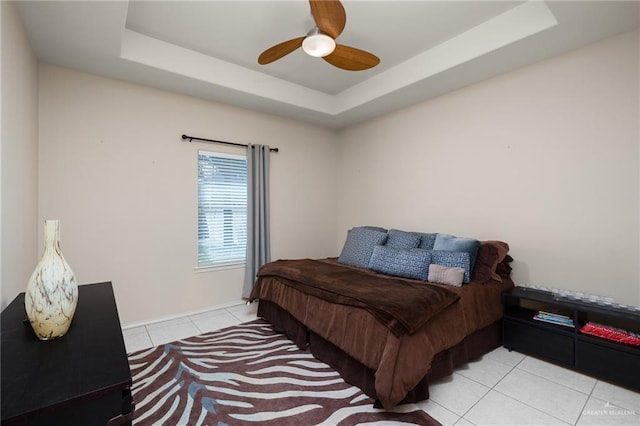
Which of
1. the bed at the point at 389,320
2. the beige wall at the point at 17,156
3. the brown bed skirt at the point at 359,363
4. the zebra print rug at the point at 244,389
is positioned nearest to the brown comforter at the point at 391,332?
the bed at the point at 389,320

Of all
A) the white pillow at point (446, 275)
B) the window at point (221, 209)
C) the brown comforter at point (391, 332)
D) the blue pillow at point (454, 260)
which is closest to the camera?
the brown comforter at point (391, 332)

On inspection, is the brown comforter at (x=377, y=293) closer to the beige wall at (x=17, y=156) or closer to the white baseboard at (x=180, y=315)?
the white baseboard at (x=180, y=315)

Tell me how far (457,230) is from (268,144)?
2638 millimetres

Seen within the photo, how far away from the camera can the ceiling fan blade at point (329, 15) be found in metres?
1.84

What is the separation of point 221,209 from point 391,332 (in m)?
2.64

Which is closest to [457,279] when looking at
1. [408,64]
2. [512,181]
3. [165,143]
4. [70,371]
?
[512,181]

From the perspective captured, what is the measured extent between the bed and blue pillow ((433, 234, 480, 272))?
0.22 ft

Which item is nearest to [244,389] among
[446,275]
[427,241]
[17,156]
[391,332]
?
[391,332]

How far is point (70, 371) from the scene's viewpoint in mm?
976

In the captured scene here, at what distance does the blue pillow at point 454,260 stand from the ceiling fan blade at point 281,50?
2.18 meters

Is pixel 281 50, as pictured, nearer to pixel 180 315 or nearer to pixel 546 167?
pixel 546 167

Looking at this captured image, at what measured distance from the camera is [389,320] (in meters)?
1.83

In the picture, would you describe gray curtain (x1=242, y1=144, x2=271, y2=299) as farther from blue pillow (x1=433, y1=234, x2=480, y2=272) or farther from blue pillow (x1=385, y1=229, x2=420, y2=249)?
blue pillow (x1=433, y1=234, x2=480, y2=272)

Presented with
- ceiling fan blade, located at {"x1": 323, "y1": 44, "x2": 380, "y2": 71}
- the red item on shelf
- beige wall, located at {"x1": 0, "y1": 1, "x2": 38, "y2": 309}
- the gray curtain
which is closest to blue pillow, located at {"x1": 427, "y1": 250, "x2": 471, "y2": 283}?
the red item on shelf
